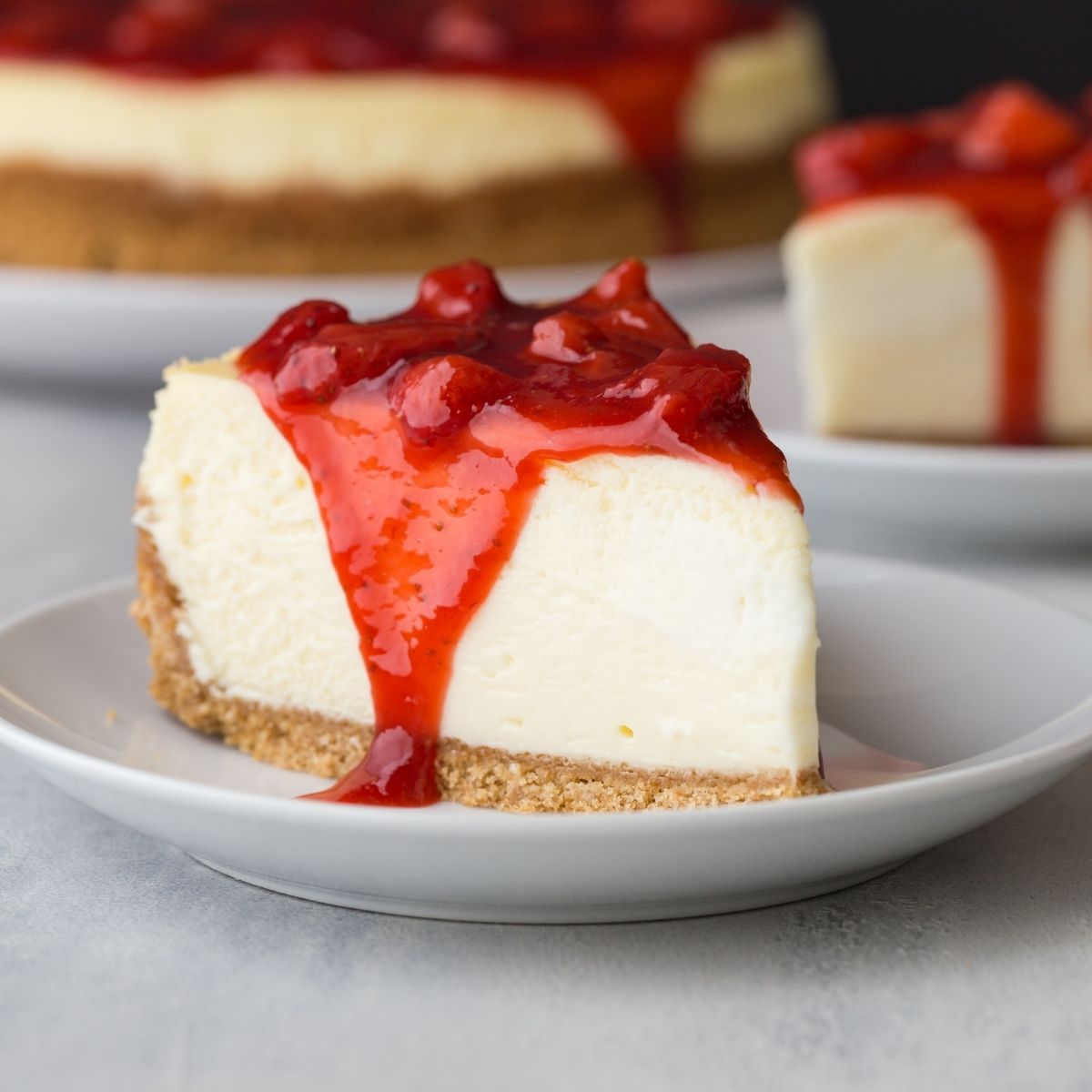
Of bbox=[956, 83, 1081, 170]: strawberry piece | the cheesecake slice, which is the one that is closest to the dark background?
bbox=[956, 83, 1081, 170]: strawberry piece

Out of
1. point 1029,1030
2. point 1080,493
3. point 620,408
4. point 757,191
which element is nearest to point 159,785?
point 620,408

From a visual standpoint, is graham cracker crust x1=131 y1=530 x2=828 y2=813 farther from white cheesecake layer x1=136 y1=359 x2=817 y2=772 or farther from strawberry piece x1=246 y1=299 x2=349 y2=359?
strawberry piece x1=246 y1=299 x2=349 y2=359

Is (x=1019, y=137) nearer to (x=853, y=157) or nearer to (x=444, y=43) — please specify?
(x=853, y=157)

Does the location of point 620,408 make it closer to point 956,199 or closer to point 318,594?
point 318,594

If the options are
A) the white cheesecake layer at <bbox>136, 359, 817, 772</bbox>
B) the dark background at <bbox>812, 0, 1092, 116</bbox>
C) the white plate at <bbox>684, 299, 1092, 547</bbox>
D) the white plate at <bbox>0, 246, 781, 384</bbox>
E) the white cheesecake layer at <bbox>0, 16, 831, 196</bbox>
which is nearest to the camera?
the white cheesecake layer at <bbox>136, 359, 817, 772</bbox>

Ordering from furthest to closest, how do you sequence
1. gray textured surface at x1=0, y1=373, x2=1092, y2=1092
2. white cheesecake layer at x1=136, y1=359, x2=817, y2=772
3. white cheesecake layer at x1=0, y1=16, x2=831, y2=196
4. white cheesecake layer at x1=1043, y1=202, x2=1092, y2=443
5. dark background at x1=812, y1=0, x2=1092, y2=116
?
dark background at x1=812, y1=0, x2=1092, y2=116, white cheesecake layer at x1=0, y1=16, x2=831, y2=196, white cheesecake layer at x1=1043, y1=202, x2=1092, y2=443, white cheesecake layer at x1=136, y1=359, x2=817, y2=772, gray textured surface at x1=0, y1=373, x2=1092, y2=1092

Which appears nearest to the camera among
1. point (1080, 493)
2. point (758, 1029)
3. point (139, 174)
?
point (758, 1029)
